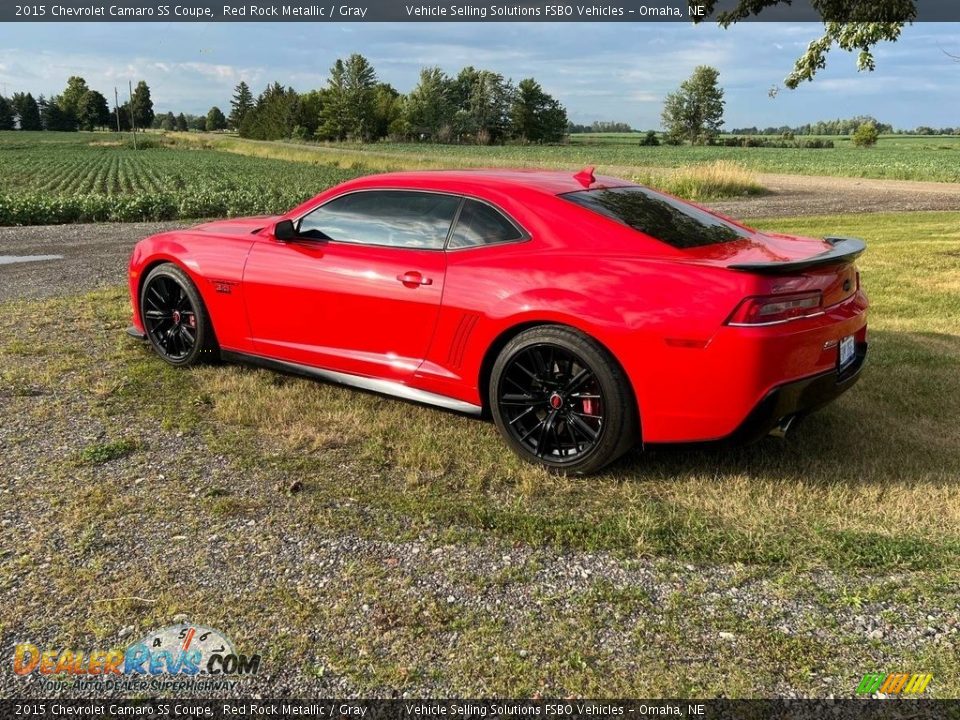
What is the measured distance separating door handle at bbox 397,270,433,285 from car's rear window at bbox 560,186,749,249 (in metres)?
0.82

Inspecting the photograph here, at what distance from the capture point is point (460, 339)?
3.80m

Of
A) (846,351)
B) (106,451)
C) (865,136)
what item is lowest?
(106,451)

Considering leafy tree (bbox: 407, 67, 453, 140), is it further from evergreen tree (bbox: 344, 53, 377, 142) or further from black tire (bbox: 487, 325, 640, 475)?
black tire (bbox: 487, 325, 640, 475)

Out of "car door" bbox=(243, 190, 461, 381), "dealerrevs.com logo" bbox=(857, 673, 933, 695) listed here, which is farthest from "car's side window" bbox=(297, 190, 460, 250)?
"dealerrevs.com logo" bbox=(857, 673, 933, 695)

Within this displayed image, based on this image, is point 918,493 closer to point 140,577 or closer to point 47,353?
point 140,577

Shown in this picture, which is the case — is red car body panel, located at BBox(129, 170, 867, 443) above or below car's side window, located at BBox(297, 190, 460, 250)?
below

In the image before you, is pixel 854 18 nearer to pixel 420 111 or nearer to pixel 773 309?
pixel 773 309

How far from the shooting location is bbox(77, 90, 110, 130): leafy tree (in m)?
146

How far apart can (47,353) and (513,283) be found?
388 cm

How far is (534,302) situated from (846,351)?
1.52 metres

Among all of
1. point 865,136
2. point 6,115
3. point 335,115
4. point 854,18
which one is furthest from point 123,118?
point 854,18

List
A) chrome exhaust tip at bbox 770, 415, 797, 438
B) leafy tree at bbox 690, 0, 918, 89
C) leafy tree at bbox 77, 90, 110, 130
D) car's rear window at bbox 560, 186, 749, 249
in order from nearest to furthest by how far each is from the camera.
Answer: chrome exhaust tip at bbox 770, 415, 797, 438 < car's rear window at bbox 560, 186, 749, 249 < leafy tree at bbox 690, 0, 918, 89 < leafy tree at bbox 77, 90, 110, 130

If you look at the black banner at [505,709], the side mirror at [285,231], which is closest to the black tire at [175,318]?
the side mirror at [285,231]

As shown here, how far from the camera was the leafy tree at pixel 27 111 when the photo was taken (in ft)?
452
